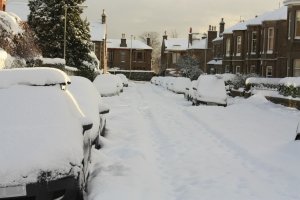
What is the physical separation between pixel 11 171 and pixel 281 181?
4789 millimetres

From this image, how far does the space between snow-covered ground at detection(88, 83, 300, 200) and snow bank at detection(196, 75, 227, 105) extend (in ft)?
23.8

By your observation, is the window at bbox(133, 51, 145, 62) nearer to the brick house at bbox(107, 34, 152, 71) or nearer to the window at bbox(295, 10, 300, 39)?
the brick house at bbox(107, 34, 152, 71)

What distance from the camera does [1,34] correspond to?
2414 cm

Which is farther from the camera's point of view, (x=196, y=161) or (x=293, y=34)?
(x=293, y=34)

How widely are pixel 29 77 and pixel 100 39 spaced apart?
7715 cm

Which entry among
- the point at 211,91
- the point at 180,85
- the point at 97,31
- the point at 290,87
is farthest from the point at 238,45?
the point at 97,31

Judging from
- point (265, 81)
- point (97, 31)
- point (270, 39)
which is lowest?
point (265, 81)

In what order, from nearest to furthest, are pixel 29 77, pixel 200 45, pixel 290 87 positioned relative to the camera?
pixel 29 77 < pixel 290 87 < pixel 200 45

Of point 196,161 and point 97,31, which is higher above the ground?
point 97,31

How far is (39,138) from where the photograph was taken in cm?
604

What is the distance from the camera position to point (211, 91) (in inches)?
995

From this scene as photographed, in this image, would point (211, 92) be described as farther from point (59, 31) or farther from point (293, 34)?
point (59, 31)

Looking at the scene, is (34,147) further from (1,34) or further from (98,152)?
(1,34)

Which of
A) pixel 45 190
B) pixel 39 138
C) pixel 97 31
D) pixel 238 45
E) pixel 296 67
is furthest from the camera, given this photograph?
pixel 97 31
